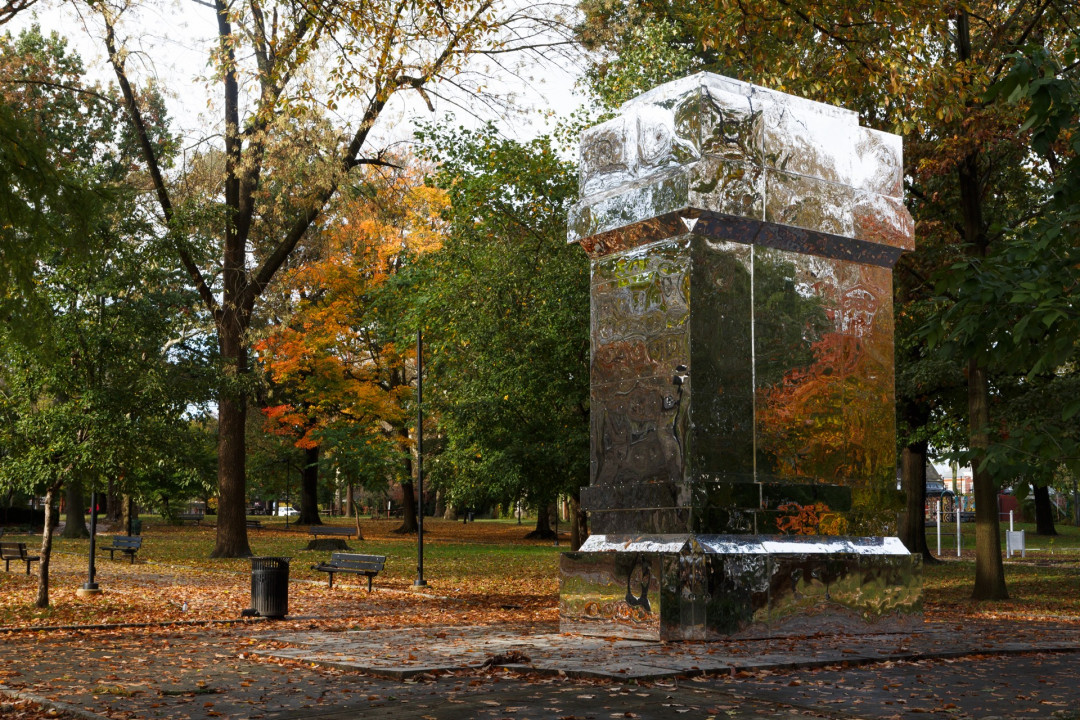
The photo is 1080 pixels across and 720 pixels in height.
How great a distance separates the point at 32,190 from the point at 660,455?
735 centimetres

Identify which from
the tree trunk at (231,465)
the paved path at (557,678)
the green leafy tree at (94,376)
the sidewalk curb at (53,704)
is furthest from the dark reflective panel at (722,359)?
the tree trunk at (231,465)

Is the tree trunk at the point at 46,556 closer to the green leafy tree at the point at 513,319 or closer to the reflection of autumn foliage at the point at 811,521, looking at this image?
the green leafy tree at the point at 513,319

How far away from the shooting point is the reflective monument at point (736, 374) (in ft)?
35.8

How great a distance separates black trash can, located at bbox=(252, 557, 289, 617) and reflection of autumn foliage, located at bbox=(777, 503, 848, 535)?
23.4 feet

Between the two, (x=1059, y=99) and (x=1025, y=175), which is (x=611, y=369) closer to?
(x=1059, y=99)

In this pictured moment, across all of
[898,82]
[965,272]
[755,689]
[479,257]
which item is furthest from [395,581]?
[965,272]

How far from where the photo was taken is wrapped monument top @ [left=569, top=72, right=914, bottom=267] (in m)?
11.3

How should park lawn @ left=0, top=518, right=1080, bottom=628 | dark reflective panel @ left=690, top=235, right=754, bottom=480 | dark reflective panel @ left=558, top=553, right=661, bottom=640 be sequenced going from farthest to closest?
park lawn @ left=0, top=518, right=1080, bottom=628
dark reflective panel @ left=690, top=235, right=754, bottom=480
dark reflective panel @ left=558, top=553, right=661, bottom=640

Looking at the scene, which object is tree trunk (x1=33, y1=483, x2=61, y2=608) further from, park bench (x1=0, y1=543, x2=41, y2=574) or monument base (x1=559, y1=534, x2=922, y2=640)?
monument base (x1=559, y1=534, x2=922, y2=640)

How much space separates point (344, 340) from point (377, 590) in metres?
20.7

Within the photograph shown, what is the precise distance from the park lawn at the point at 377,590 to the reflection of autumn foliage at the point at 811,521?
4.39 m

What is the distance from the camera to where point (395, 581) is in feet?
76.0

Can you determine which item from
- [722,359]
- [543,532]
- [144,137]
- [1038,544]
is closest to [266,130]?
[144,137]

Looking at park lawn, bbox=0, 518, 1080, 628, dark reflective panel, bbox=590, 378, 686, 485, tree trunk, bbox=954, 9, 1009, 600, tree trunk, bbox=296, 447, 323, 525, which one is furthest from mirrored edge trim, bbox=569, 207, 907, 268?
tree trunk, bbox=296, 447, 323, 525
